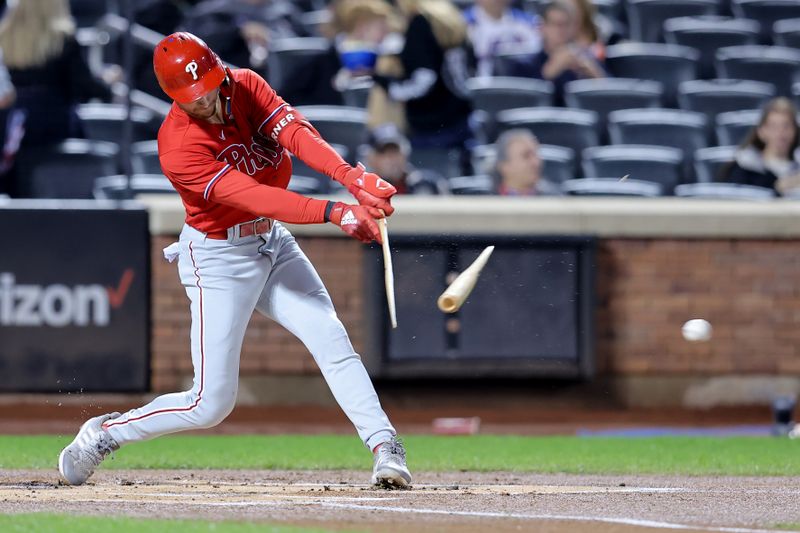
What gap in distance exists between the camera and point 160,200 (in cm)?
1013

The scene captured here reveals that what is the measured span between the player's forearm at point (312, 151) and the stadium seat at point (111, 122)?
5165 millimetres

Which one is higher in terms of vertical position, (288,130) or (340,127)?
(288,130)

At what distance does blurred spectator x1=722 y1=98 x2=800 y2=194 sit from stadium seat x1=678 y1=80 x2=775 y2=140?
0.97 metres

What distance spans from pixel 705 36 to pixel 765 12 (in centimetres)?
89

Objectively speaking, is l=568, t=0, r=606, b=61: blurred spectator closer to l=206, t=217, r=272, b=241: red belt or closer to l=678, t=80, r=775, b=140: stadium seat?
l=678, t=80, r=775, b=140: stadium seat

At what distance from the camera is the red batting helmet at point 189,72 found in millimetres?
5293

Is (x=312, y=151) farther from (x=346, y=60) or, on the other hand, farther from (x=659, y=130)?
(x=659, y=130)

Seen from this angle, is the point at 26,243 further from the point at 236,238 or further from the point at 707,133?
the point at 707,133

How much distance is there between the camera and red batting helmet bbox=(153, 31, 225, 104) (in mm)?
5293

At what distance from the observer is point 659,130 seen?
11.4 metres

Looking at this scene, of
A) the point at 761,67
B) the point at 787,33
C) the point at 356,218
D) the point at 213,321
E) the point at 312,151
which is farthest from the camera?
the point at 787,33

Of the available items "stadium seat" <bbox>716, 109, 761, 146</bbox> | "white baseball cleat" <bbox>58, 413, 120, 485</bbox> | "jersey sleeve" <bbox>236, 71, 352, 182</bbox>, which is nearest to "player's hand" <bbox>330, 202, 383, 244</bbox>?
"jersey sleeve" <bbox>236, 71, 352, 182</bbox>

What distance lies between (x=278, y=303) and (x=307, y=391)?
456 cm

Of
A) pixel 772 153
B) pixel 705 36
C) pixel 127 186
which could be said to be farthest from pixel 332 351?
pixel 705 36
